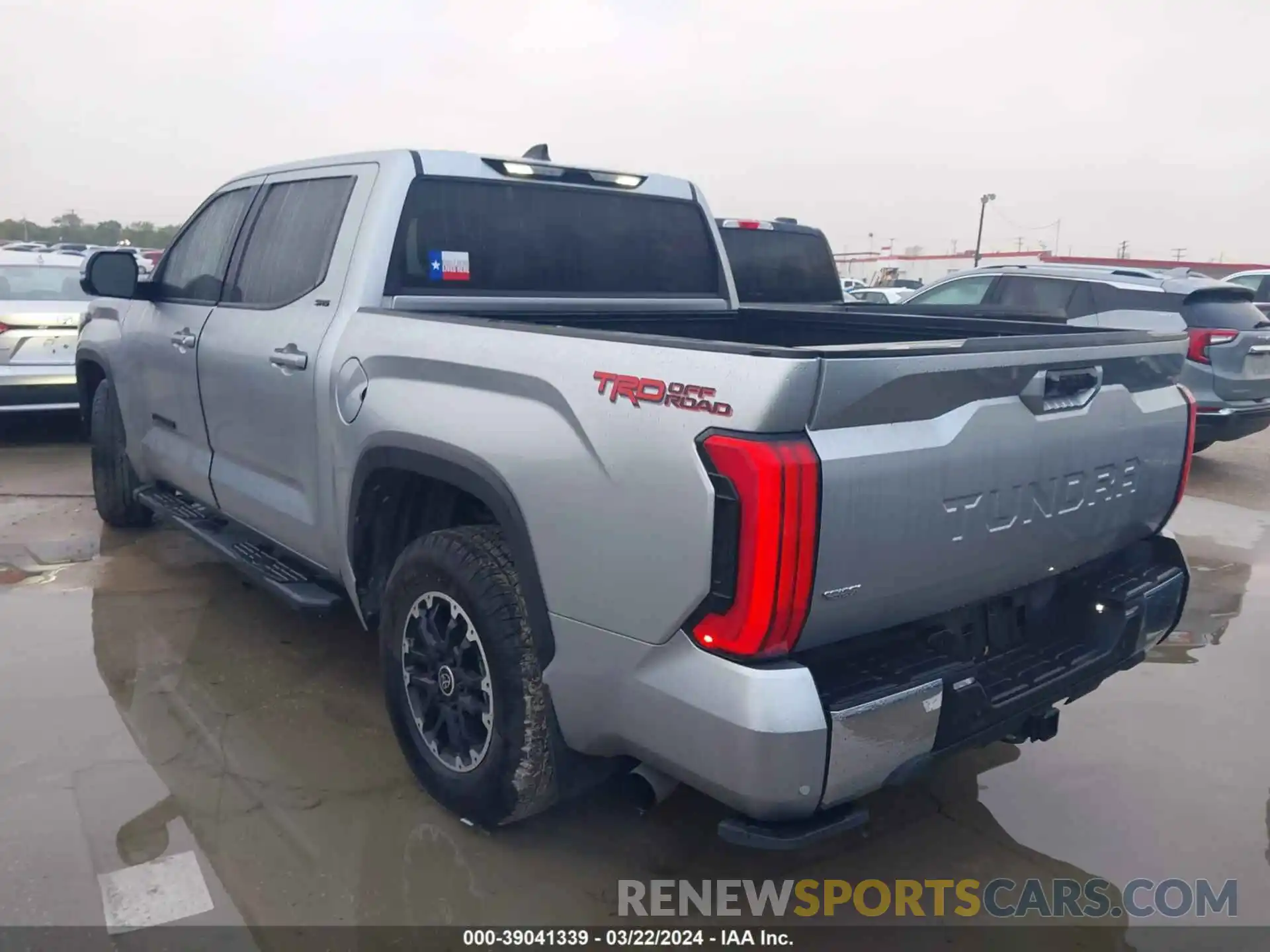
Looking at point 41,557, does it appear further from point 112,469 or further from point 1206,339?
point 1206,339

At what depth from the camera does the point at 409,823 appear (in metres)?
3.16

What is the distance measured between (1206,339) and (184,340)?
7.66m

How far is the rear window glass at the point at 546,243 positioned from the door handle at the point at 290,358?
1.39 feet

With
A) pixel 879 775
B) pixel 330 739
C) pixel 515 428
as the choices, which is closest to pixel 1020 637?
pixel 879 775

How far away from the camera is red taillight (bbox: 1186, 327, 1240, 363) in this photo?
8.20 metres

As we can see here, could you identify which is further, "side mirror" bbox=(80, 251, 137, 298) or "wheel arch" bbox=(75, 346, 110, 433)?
"wheel arch" bbox=(75, 346, 110, 433)

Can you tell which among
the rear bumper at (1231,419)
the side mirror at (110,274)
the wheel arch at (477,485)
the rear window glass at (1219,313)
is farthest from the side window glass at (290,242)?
the rear window glass at (1219,313)

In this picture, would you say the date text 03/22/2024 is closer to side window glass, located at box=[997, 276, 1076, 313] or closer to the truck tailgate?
the truck tailgate

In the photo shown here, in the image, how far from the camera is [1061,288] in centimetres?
921

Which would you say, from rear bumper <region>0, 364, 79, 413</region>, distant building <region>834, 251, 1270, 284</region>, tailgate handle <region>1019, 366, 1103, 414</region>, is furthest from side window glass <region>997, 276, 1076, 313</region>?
distant building <region>834, 251, 1270, 284</region>

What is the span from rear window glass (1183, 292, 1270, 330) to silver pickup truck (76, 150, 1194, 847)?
18.8 ft

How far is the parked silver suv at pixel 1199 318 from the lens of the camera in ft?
26.8

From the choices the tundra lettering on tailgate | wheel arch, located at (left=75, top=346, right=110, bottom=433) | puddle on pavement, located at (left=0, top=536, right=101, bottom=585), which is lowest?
puddle on pavement, located at (left=0, top=536, right=101, bottom=585)

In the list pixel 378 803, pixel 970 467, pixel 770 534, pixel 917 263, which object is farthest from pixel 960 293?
pixel 917 263
